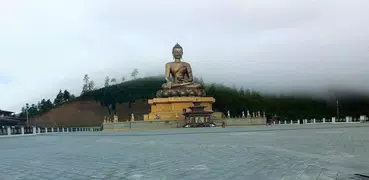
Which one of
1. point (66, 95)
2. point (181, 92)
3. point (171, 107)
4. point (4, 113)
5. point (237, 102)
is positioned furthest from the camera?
point (66, 95)

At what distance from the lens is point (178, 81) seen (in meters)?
48.3

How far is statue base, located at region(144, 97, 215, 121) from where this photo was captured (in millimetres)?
42562

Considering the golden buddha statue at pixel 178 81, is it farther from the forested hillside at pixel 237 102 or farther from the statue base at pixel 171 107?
Result: the forested hillside at pixel 237 102

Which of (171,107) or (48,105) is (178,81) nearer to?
(171,107)

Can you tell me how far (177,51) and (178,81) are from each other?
11.5 feet

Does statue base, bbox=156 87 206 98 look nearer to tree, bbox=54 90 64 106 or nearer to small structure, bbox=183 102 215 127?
small structure, bbox=183 102 215 127

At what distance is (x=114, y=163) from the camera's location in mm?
8156

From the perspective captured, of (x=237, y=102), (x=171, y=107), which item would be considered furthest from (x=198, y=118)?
(x=237, y=102)

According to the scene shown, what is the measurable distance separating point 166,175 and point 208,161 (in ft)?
A: 6.08

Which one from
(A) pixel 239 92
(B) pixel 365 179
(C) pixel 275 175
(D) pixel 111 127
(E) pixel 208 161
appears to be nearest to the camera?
(B) pixel 365 179

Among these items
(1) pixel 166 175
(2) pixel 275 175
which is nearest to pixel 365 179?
(2) pixel 275 175

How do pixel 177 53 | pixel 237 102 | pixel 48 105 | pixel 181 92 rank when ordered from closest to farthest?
pixel 181 92 < pixel 177 53 < pixel 237 102 < pixel 48 105

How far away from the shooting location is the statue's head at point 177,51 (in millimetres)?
48875

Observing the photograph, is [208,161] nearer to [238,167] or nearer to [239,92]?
[238,167]
